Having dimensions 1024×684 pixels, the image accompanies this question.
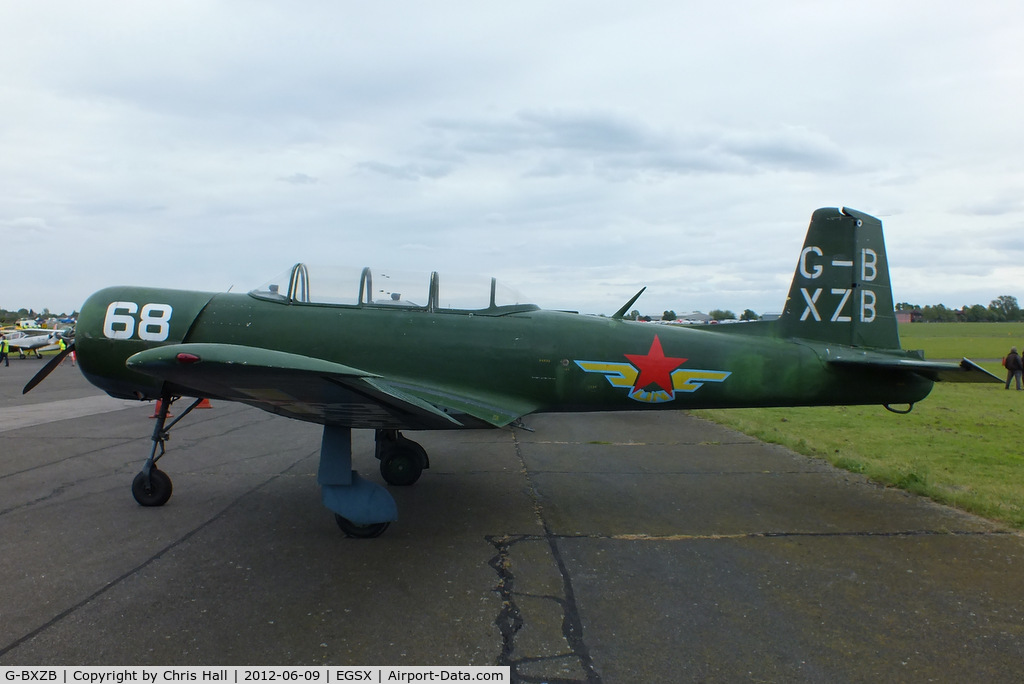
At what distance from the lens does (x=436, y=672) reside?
2.91 meters

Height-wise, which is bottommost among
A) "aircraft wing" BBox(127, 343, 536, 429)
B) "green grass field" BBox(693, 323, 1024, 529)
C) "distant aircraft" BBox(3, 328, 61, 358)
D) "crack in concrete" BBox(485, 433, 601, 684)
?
"distant aircraft" BBox(3, 328, 61, 358)

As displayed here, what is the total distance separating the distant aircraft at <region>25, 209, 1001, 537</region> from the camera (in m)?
5.52

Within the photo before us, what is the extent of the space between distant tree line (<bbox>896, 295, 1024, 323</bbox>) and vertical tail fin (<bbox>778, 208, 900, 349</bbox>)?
12476cm

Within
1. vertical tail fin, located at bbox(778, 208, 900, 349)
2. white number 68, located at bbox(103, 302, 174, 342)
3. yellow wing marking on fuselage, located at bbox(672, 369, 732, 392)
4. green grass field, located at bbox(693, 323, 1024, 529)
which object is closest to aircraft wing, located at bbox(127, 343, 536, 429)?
white number 68, located at bbox(103, 302, 174, 342)

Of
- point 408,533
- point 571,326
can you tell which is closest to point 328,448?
point 408,533

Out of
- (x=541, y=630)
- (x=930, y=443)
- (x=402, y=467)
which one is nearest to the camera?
(x=541, y=630)

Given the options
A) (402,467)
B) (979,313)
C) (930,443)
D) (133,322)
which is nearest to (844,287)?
(930,443)

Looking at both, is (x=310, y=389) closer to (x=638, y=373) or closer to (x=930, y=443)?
(x=638, y=373)

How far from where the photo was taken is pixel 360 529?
15.5 ft

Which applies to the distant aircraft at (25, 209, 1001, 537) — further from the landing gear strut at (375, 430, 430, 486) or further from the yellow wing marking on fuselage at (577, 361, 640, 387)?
the landing gear strut at (375, 430, 430, 486)

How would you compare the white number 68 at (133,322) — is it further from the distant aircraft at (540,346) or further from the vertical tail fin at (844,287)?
the vertical tail fin at (844,287)

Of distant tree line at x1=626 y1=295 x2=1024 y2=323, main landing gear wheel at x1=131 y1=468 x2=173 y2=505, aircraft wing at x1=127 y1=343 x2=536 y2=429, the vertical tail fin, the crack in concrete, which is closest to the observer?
the crack in concrete

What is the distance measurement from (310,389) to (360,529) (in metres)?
1.39

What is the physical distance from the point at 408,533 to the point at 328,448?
1.00 meters
